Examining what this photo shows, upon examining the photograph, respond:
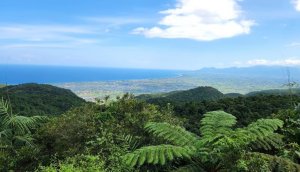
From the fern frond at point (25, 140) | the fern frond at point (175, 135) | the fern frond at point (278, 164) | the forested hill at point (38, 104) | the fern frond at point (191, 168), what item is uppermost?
the fern frond at point (175, 135)

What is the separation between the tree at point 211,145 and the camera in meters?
6.53

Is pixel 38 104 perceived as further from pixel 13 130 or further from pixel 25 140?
pixel 25 140

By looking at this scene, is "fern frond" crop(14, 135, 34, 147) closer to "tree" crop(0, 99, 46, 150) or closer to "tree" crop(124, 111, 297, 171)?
"tree" crop(0, 99, 46, 150)

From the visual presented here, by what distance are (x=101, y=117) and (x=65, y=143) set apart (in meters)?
1.28

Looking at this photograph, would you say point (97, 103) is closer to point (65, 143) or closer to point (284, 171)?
point (65, 143)

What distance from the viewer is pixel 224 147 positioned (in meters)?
6.66

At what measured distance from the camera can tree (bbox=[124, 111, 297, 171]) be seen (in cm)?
653

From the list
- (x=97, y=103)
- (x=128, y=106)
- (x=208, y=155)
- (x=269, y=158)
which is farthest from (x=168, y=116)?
(x=269, y=158)

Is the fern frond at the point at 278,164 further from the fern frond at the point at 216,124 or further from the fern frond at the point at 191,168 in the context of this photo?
the fern frond at the point at 216,124

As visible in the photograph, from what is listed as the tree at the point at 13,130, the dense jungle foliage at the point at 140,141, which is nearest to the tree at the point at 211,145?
the dense jungle foliage at the point at 140,141

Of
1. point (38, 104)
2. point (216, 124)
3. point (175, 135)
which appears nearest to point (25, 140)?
point (175, 135)

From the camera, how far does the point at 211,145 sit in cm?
720

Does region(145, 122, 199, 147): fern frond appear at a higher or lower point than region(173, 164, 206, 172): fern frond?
higher

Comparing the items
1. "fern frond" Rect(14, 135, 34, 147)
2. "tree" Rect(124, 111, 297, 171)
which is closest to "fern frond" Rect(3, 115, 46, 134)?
"fern frond" Rect(14, 135, 34, 147)
